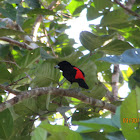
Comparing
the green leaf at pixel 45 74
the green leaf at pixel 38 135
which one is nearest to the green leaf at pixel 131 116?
the green leaf at pixel 38 135

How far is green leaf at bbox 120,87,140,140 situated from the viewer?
0.85 meters

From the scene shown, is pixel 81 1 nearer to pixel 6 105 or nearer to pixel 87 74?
pixel 87 74

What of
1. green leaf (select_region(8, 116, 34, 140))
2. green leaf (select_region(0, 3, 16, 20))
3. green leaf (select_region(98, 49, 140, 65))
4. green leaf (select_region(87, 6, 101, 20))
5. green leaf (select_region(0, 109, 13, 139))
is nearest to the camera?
green leaf (select_region(98, 49, 140, 65))

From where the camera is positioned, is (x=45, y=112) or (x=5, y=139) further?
(x=45, y=112)

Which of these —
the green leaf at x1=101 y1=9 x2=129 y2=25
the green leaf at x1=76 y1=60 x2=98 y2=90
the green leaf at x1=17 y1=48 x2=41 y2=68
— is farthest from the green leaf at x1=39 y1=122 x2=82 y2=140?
the green leaf at x1=101 y1=9 x2=129 y2=25

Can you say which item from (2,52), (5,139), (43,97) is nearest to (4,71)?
(43,97)

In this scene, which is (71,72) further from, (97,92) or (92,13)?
(97,92)

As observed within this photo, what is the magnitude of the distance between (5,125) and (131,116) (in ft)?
3.51

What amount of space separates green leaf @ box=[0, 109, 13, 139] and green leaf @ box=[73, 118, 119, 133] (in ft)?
3.05

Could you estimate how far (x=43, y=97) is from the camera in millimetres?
2170

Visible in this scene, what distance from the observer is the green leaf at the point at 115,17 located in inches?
128

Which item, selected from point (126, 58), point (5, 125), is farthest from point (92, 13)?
point (126, 58)

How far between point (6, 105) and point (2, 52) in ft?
Answer: 6.20

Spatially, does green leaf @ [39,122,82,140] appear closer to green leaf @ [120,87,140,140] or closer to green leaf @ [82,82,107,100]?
green leaf @ [120,87,140,140]
